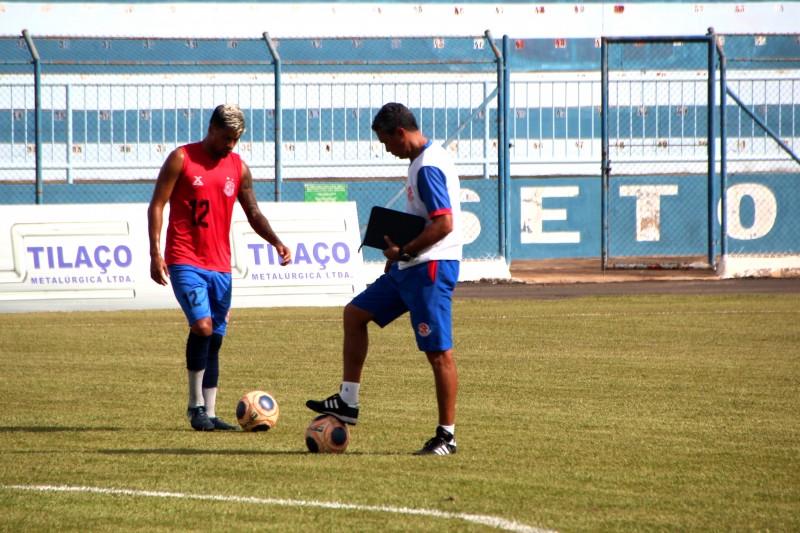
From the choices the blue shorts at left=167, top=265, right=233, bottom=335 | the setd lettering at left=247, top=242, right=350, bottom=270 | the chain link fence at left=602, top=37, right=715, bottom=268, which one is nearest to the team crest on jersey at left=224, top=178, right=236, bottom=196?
the blue shorts at left=167, top=265, right=233, bottom=335

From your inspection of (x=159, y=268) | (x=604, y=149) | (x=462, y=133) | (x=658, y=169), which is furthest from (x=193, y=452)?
(x=658, y=169)

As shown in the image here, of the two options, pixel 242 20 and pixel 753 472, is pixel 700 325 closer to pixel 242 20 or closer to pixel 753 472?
pixel 753 472

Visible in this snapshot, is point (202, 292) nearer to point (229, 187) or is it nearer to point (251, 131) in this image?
point (229, 187)

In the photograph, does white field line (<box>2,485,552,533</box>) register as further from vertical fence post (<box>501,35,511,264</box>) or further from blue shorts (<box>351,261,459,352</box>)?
vertical fence post (<box>501,35,511,264</box>)

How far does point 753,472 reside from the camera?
6.41m

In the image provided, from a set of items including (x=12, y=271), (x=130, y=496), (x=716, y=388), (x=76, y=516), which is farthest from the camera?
(x=12, y=271)

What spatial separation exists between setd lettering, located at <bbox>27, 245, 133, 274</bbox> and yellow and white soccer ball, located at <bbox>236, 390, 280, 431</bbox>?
9.43 metres

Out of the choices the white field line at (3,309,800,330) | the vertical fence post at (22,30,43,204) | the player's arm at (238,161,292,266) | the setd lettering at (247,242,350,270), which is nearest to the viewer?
the player's arm at (238,161,292,266)

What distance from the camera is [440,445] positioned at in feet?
22.6

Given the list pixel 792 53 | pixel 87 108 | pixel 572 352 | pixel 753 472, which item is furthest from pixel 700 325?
pixel 792 53

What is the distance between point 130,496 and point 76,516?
42cm

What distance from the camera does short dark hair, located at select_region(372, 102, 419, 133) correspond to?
695cm

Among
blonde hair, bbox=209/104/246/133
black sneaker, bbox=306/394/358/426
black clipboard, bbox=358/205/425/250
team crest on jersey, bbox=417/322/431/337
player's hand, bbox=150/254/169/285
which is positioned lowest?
black sneaker, bbox=306/394/358/426

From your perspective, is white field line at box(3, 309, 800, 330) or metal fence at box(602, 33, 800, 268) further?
metal fence at box(602, 33, 800, 268)
